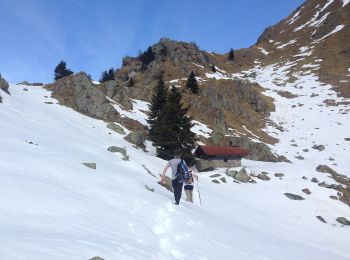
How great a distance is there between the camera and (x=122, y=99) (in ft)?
189

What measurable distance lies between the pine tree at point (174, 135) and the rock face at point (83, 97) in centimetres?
904

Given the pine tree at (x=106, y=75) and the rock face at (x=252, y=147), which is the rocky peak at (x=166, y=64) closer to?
the pine tree at (x=106, y=75)

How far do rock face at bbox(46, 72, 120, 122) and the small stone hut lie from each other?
12113mm

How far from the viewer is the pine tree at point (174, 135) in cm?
4125

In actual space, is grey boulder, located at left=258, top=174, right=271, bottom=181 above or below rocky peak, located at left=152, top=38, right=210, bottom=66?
below

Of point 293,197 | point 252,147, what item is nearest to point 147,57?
point 252,147

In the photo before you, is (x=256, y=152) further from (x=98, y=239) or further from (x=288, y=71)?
(x=288, y=71)

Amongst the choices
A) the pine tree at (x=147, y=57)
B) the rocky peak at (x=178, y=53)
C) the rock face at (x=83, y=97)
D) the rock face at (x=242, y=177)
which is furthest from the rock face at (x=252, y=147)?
the pine tree at (x=147, y=57)

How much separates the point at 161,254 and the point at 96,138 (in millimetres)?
26818

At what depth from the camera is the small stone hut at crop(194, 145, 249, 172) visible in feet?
139

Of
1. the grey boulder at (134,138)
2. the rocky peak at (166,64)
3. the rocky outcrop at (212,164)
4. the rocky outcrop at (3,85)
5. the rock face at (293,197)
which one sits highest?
the rocky peak at (166,64)

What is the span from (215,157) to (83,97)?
19.0 m

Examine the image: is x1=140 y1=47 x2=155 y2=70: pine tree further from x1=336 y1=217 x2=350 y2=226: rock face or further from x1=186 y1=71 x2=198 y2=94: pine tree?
x1=336 y1=217 x2=350 y2=226: rock face

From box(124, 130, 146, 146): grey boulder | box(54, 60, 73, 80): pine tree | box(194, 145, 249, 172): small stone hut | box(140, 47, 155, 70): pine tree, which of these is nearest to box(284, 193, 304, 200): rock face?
box(194, 145, 249, 172): small stone hut
